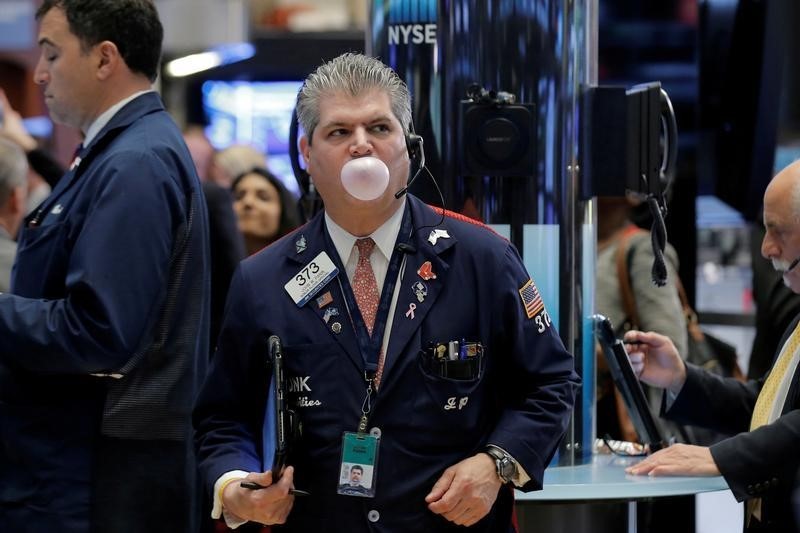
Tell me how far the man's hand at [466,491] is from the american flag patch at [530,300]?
327mm

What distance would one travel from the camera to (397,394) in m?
2.71

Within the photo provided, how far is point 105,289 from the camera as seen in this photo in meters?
3.12

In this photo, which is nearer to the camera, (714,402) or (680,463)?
(680,463)

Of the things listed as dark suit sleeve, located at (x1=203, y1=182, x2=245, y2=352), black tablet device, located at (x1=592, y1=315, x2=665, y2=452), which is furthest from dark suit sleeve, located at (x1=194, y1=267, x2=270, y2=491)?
dark suit sleeve, located at (x1=203, y1=182, x2=245, y2=352)

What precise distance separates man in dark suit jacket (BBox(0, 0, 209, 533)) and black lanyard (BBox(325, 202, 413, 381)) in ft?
2.13

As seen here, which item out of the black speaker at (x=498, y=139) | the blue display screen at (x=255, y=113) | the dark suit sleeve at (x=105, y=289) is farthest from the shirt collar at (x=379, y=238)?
the blue display screen at (x=255, y=113)

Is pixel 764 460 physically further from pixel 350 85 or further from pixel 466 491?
pixel 350 85

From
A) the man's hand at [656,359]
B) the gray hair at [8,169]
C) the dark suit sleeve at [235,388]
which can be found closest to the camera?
the dark suit sleeve at [235,388]

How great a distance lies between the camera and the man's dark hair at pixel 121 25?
347 centimetres

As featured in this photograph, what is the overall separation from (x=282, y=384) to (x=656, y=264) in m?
1.40

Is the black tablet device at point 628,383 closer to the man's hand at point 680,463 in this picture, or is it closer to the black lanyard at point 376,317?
the man's hand at point 680,463

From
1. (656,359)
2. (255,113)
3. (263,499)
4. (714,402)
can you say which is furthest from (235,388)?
(255,113)

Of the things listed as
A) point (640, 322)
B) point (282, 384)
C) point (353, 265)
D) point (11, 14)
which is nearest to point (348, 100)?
point (353, 265)

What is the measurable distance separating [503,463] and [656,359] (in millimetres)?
1327
